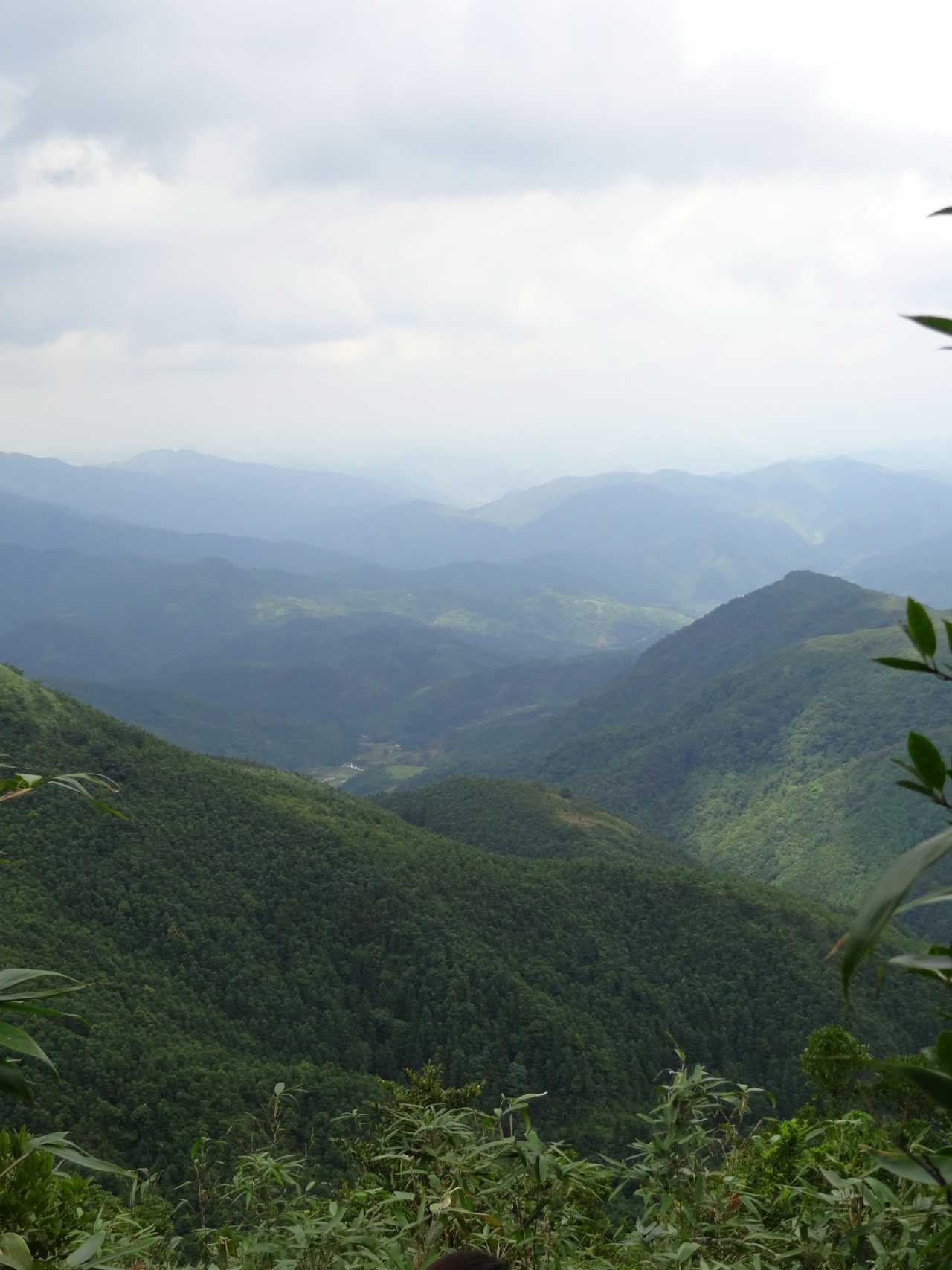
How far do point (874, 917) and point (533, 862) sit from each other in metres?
51.4

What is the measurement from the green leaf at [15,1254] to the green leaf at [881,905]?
2.18m

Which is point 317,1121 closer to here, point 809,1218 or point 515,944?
point 515,944

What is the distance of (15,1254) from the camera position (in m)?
2.17

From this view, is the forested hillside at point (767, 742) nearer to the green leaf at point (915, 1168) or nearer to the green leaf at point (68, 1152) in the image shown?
the green leaf at point (915, 1168)

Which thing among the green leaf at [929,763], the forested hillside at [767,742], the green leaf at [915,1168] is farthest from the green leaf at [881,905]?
the forested hillside at [767,742]

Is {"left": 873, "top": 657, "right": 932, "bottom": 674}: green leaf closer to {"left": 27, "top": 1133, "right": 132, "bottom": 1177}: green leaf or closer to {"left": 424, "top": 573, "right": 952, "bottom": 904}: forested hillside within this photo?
{"left": 27, "top": 1133, "right": 132, "bottom": 1177}: green leaf

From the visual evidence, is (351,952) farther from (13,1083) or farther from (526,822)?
(13,1083)

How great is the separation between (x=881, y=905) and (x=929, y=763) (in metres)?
0.48

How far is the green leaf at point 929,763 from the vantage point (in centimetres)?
139

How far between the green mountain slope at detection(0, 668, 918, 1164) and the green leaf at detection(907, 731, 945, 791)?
28620mm

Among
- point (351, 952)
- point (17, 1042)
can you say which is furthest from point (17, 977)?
point (351, 952)


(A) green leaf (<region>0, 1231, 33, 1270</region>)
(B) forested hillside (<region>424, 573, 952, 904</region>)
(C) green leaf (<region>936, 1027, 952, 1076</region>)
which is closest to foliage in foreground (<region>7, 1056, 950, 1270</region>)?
(A) green leaf (<region>0, 1231, 33, 1270</region>)

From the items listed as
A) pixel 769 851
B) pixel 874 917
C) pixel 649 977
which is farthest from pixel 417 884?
pixel 769 851

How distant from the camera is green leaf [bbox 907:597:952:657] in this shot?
155 cm
